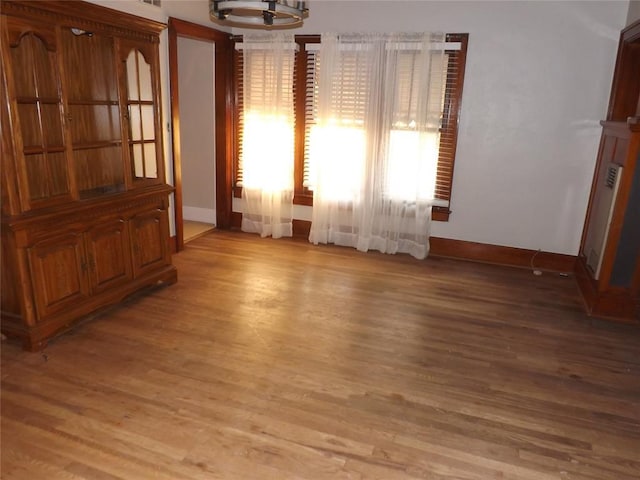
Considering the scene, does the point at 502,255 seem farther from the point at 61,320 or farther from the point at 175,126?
the point at 61,320

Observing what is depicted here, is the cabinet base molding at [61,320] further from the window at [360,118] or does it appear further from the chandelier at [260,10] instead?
the window at [360,118]

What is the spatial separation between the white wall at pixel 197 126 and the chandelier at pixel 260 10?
2.97 meters

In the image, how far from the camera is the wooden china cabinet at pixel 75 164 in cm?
285

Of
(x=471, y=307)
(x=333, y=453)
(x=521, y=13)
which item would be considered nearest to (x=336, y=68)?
(x=521, y=13)

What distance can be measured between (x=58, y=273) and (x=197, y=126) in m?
3.22

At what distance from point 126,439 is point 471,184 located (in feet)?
13.1

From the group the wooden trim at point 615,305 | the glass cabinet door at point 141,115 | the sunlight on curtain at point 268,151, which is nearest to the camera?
the glass cabinet door at point 141,115

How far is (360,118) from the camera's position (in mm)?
5078

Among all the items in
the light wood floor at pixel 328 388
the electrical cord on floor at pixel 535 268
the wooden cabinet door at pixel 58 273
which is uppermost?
the wooden cabinet door at pixel 58 273

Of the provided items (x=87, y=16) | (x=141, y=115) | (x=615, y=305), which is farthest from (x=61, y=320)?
(x=615, y=305)

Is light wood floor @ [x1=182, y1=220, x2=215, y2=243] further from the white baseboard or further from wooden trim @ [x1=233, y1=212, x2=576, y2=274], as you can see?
wooden trim @ [x1=233, y1=212, x2=576, y2=274]

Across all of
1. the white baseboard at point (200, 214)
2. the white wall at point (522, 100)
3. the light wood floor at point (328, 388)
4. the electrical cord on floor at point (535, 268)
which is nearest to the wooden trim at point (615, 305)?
the light wood floor at point (328, 388)

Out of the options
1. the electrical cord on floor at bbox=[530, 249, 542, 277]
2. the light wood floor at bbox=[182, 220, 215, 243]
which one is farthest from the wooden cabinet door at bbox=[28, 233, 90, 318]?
the electrical cord on floor at bbox=[530, 249, 542, 277]

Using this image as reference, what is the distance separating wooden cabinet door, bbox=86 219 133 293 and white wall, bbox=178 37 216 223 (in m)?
2.50
